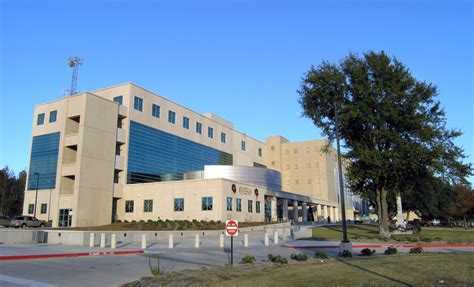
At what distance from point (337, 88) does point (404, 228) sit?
1812 centimetres

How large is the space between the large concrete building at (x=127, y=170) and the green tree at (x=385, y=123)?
82.7 feet

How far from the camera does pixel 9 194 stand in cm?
8481

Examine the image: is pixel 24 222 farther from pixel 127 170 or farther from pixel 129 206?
pixel 127 170

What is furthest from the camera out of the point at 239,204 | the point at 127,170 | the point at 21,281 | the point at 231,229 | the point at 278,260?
the point at 127,170

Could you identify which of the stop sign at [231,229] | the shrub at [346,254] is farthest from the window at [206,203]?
the stop sign at [231,229]

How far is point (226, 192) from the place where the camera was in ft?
187

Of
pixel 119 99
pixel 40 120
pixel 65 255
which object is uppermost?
pixel 119 99

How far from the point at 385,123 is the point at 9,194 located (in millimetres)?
78553

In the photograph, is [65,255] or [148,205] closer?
[65,255]

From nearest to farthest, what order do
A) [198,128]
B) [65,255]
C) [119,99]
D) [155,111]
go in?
1. [65,255]
2. [119,99]
3. [155,111]
4. [198,128]

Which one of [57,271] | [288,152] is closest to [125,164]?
[57,271]

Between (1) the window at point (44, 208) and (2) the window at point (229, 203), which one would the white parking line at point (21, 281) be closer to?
(2) the window at point (229, 203)

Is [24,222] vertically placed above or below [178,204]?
below

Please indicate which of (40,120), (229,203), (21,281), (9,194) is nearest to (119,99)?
(40,120)
